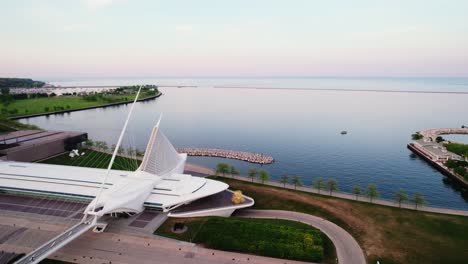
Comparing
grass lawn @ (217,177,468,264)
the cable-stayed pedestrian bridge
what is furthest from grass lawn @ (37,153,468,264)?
the cable-stayed pedestrian bridge

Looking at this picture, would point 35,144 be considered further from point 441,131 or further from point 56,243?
point 441,131

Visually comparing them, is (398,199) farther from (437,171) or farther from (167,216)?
(167,216)

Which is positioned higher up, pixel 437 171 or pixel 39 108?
pixel 39 108

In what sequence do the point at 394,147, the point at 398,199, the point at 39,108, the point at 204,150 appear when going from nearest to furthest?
the point at 398,199
the point at 204,150
the point at 394,147
the point at 39,108

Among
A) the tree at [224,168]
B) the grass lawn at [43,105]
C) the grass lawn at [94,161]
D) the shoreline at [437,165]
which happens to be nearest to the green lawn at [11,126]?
the grass lawn at [94,161]

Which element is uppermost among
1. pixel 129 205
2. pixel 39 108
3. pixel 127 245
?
pixel 39 108

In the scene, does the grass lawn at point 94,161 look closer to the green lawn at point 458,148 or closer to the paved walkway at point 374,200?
the paved walkway at point 374,200

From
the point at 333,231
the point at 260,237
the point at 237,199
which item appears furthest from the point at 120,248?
the point at 333,231

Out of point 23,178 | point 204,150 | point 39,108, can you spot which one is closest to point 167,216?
point 23,178
